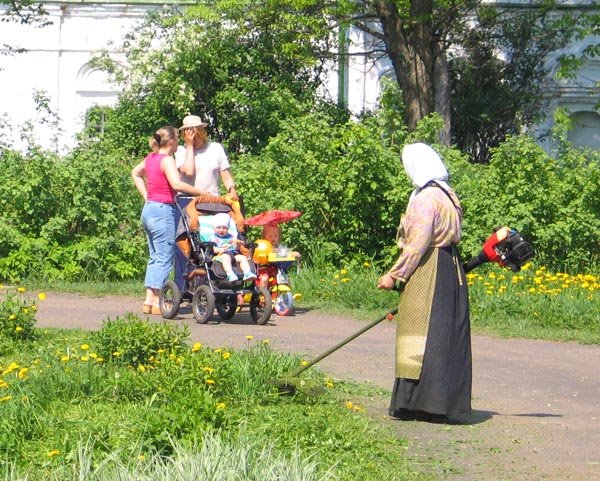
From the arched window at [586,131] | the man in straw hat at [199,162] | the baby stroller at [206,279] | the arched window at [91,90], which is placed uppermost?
the arched window at [91,90]

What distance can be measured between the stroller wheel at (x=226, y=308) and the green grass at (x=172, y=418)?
330 cm

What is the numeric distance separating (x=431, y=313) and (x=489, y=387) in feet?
5.61

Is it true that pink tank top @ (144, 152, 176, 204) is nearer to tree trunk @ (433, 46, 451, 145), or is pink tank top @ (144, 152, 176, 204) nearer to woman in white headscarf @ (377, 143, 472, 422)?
woman in white headscarf @ (377, 143, 472, 422)

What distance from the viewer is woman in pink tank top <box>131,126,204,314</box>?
41.1 feet

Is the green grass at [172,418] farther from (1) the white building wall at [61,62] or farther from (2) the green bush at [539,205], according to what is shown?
(1) the white building wall at [61,62]

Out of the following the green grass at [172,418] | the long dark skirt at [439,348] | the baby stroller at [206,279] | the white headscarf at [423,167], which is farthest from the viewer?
the baby stroller at [206,279]

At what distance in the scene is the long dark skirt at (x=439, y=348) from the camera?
781 cm

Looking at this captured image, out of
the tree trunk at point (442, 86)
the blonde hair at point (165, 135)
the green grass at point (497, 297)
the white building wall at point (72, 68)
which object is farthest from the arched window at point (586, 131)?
the blonde hair at point (165, 135)

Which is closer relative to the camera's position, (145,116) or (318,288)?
(318,288)

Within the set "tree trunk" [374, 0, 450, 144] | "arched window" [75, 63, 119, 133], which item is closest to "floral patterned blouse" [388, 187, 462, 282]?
"tree trunk" [374, 0, 450, 144]

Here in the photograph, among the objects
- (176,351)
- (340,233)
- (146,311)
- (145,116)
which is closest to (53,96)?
(145,116)

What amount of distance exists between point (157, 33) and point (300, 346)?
1649 centimetres

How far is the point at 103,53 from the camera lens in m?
27.1

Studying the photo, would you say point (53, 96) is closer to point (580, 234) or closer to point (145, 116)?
point (145, 116)
